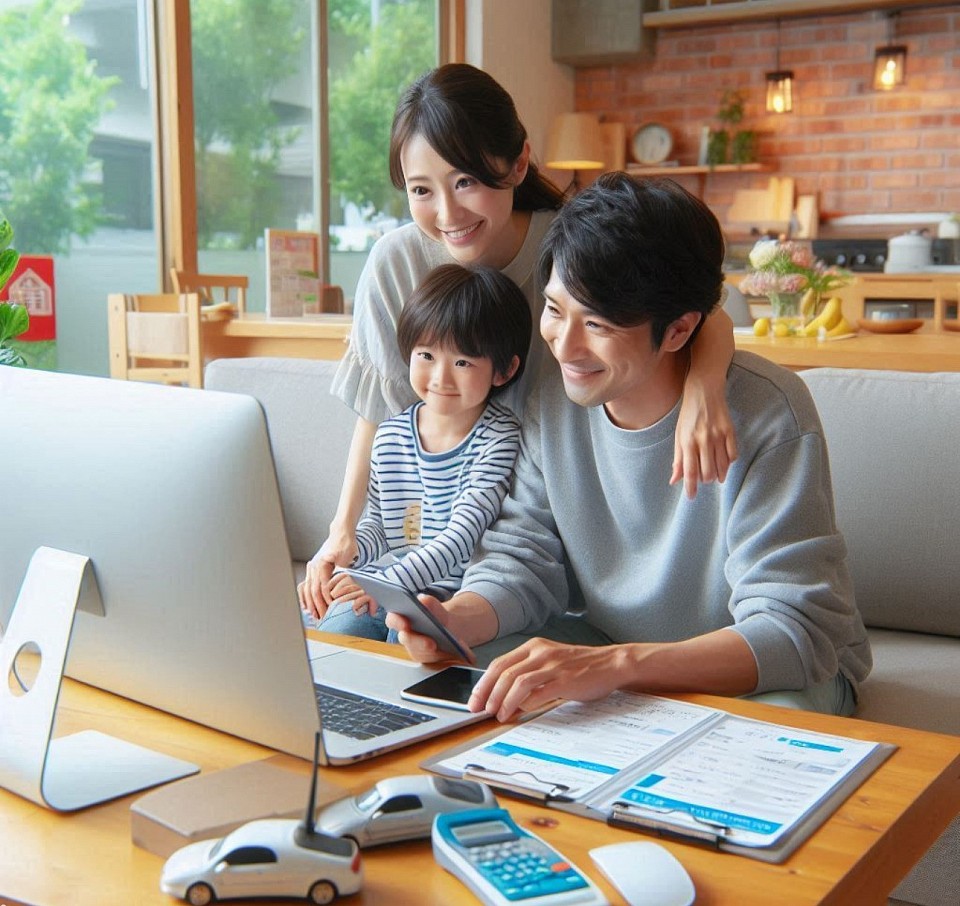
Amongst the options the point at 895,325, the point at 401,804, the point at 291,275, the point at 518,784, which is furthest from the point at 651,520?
the point at 291,275

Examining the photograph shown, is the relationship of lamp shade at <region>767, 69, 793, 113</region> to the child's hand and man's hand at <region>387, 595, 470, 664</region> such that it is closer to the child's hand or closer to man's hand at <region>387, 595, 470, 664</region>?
the child's hand

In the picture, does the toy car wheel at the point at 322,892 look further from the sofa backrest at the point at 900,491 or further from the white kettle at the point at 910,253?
the white kettle at the point at 910,253

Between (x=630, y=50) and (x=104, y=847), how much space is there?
6.58m

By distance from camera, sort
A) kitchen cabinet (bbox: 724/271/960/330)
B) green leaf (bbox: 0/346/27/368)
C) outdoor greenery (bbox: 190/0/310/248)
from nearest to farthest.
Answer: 1. green leaf (bbox: 0/346/27/368)
2. outdoor greenery (bbox: 190/0/310/248)
3. kitchen cabinet (bbox: 724/271/960/330)

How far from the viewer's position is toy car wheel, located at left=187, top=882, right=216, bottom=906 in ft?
2.59

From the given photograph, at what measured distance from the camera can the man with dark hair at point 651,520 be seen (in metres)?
1.33

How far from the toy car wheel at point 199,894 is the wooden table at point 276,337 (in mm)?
2782

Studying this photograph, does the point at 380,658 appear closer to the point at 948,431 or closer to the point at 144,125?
the point at 948,431

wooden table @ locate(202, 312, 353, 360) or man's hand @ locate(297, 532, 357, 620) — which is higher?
wooden table @ locate(202, 312, 353, 360)

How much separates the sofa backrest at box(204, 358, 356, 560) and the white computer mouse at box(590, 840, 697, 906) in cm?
169

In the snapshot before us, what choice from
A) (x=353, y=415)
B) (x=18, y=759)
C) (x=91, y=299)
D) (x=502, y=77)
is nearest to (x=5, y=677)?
(x=18, y=759)

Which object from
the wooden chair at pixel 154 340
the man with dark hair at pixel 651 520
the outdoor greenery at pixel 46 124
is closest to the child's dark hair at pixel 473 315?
the man with dark hair at pixel 651 520

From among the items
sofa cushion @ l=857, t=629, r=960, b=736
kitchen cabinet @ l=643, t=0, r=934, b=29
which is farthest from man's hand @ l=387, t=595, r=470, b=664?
kitchen cabinet @ l=643, t=0, r=934, b=29

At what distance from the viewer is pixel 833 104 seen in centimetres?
665
